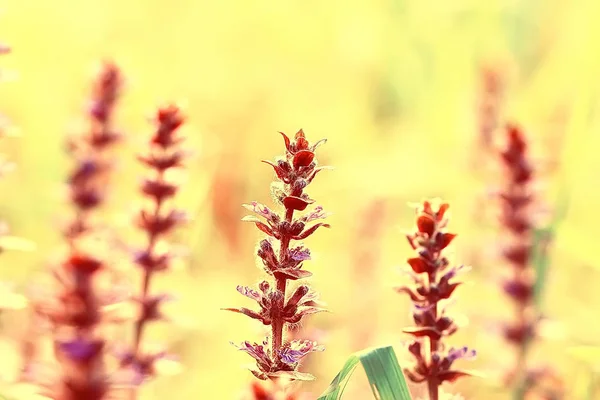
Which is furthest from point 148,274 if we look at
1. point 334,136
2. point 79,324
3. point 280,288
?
point 334,136

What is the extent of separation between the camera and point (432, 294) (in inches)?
59.5

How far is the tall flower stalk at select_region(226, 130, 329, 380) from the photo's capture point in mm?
1405

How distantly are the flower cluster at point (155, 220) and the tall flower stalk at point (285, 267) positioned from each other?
671 mm

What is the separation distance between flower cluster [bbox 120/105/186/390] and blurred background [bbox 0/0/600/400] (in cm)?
6

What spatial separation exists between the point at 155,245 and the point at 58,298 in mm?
1202

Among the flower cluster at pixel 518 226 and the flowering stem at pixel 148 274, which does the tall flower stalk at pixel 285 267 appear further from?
the flower cluster at pixel 518 226

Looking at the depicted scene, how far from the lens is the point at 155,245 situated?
7.47 ft

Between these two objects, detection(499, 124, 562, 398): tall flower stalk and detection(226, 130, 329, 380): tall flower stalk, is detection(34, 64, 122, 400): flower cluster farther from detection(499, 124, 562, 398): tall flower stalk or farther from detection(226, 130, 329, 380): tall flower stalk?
detection(499, 124, 562, 398): tall flower stalk

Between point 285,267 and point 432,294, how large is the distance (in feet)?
0.84

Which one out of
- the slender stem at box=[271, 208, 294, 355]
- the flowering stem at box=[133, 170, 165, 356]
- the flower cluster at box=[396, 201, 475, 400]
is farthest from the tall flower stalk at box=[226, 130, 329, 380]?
the flowering stem at box=[133, 170, 165, 356]

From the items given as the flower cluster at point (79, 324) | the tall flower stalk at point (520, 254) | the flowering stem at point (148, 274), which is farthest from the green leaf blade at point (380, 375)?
the tall flower stalk at point (520, 254)

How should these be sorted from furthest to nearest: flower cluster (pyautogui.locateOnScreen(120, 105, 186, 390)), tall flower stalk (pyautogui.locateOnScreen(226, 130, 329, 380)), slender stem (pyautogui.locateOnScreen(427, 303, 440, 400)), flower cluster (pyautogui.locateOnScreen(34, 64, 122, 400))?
flower cluster (pyautogui.locateOnScreen(120, 105, 186, 390)) < slender stem (pyautogui.locateOnScreen(427, 303, 440, 400)) < tall flower stalk (pyautogui.locateOnScreen(226, 130, 329, 380)) < flower cluster (pyautogui.locateOnScreen(34, 64, 122, 400))

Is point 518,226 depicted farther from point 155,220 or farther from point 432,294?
point 432,294

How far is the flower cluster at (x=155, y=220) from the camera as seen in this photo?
2.09 meters
